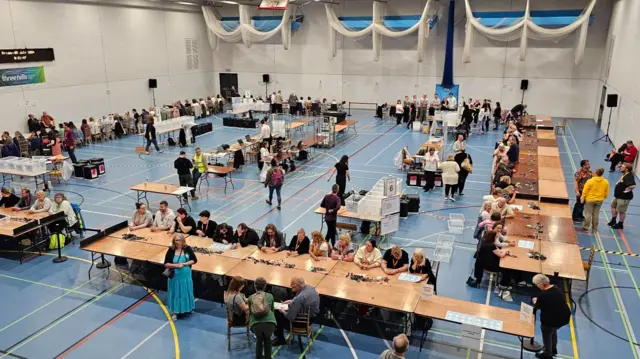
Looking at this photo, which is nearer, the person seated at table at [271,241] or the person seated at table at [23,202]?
the person seated at table at [271,241]

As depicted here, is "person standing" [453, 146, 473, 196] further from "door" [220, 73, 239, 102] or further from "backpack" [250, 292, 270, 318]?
"door" [220, 73, 239, 102]

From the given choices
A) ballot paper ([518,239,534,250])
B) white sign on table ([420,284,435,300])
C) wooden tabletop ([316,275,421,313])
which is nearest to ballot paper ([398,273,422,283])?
wooden tabletop ([316,275,421,313])

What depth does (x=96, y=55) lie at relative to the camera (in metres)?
26.9

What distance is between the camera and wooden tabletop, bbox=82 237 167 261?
9.29 metres

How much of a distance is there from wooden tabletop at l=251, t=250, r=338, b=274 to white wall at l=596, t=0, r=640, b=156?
48.6ft

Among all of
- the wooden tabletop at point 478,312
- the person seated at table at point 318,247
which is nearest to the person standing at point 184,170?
the person seated at table at point 318,247

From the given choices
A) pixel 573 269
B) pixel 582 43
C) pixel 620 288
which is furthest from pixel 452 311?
pixel 582 43

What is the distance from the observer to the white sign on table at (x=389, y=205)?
1113 centimetres

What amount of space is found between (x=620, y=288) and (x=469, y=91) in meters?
24.4

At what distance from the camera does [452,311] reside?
724 centimetres

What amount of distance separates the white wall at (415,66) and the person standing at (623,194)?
65.3 ft

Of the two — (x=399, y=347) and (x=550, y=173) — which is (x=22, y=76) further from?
(x=399, y=347)

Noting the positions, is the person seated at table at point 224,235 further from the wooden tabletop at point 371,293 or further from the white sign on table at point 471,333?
the white sign on table at point 471,333

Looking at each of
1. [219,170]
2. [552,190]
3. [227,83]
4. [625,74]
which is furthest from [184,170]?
[227,83]
